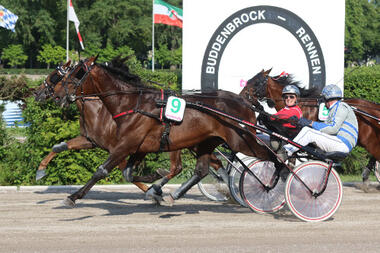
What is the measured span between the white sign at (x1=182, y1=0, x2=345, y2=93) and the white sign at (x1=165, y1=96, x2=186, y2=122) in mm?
4313

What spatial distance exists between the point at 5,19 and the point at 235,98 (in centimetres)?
1733

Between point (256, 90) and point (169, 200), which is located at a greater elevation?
point (256, 90)

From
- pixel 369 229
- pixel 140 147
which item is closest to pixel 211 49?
pixel 140 147

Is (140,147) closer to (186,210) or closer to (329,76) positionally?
(186,210)

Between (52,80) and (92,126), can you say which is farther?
(92,126)

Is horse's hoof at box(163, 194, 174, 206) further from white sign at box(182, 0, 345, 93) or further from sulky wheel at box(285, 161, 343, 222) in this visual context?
white sign at box(182, 0, 345, 93)

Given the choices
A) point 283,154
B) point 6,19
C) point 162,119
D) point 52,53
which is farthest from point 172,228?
point 52,53

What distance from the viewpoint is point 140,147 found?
289 inches

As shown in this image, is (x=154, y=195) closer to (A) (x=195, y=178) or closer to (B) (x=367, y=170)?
(A) (x=195, y=178)

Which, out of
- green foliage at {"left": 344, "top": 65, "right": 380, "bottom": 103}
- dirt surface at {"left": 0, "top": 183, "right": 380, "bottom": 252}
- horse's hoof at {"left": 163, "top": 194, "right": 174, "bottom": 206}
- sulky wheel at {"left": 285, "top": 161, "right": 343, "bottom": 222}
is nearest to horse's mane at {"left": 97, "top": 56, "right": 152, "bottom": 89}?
horse's hoof at {"left": 163, "top": 194, "right": 174, "bottom": 206}

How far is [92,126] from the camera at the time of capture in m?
8.34

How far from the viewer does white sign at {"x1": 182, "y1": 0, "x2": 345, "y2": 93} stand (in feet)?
37.9

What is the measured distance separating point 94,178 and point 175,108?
1.35 m

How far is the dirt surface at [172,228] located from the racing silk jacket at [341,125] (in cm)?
104
